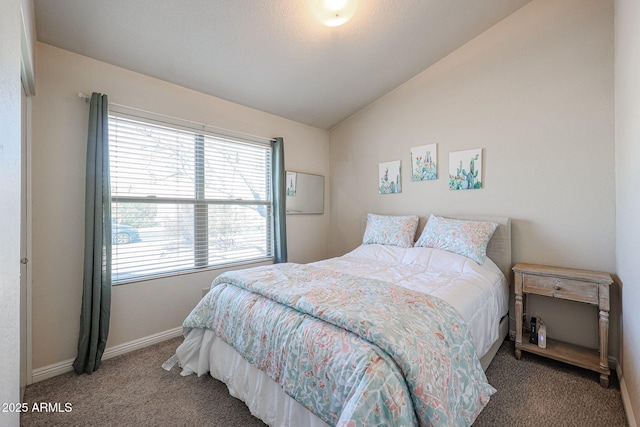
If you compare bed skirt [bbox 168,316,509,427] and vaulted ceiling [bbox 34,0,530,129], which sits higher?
vaulted ceiling [bbox 34,0,530,129]

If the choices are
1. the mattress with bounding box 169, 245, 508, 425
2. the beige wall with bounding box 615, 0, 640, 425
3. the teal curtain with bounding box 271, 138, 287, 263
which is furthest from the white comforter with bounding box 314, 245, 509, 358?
the teal curtain with bounding box 271, 138, 287, 263

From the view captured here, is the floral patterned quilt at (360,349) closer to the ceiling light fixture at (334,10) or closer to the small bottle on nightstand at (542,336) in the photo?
the small bottle on nightstand at (542,336)

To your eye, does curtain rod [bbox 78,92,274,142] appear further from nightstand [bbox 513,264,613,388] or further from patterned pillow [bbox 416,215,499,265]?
nightstand [bbox 513,264,613,388]

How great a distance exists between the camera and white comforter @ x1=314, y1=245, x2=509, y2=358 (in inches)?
66.2

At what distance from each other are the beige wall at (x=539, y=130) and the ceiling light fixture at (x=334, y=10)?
1.49 m

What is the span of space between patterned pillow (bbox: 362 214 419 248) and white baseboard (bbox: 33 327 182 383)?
216 centimetres

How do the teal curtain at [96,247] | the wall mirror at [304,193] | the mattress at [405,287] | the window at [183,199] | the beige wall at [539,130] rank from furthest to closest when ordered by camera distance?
the wall mirror at [304,193]
the window at [183,199]
the beige wall at [539,130]
the teal curtain at [96,247]
the mattress at [405,287]

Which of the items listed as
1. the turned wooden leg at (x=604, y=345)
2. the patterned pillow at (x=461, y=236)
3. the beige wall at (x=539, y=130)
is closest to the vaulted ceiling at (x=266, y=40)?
the beige wall at (x=539, y=130)

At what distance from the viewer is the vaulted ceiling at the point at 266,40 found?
1.81 m

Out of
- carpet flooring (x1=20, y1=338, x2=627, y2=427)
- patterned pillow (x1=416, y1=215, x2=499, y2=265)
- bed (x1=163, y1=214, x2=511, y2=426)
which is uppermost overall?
patterned pillow (x1=416, y1=215, x2=499, y2=265)

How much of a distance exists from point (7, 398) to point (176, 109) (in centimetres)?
232

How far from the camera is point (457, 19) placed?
92.2 inches

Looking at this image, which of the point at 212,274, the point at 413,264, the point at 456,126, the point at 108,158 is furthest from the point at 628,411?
the point at 108,158

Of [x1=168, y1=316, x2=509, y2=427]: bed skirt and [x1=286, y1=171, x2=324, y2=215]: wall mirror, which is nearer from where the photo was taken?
[x1=168, y1=316, x2=509, y2=427]: bed skirt
